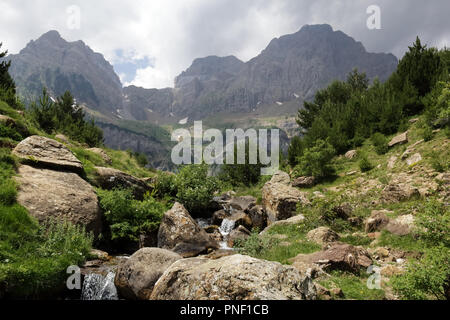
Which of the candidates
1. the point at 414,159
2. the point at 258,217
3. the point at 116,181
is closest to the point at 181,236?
the point at 116,181

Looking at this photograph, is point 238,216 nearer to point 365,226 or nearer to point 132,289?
point 365,226

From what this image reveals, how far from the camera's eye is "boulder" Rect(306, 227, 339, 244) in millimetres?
10336

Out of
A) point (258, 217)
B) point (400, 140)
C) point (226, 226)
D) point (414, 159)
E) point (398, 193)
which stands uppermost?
point (400, 140)

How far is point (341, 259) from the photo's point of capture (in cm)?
738

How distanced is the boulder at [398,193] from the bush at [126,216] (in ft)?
40.0

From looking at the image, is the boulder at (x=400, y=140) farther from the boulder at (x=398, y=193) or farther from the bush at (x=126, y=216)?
the bush at (x=126, y=216)

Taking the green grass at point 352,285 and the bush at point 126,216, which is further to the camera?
the bush at point 126,216

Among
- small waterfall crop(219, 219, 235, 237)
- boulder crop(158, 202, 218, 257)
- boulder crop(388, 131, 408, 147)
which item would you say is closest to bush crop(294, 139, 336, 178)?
boulder crop(388, 131, 408, 147)

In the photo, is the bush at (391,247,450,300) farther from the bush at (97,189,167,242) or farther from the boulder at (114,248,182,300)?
the bush at (97,189,167,242)


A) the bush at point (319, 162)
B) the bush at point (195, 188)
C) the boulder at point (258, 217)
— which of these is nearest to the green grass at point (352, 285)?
the boulder at point (258, 217)

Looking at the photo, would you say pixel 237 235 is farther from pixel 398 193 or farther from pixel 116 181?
pixel 398 193

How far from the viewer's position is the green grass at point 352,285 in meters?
5.89

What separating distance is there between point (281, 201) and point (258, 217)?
2765mm
